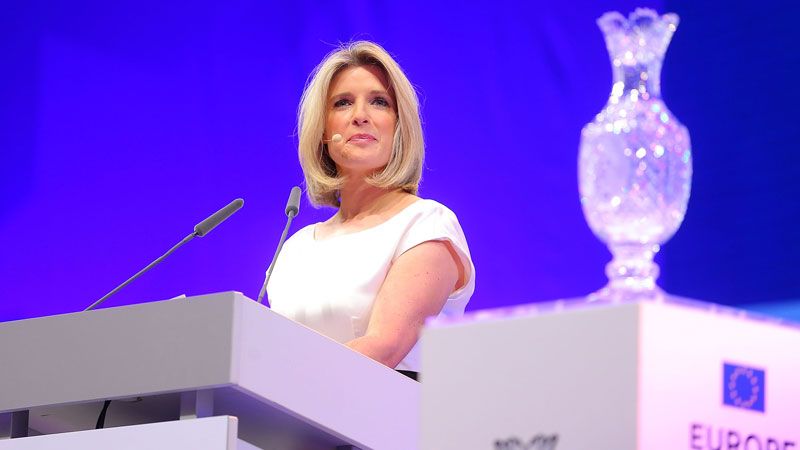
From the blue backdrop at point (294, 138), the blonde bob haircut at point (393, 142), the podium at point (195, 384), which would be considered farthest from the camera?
the blue backdrop at point (294, 138)

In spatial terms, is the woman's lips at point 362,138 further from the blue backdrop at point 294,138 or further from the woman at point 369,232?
the blue backdrop at point 294,138

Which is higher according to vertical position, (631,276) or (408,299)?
(408,299)

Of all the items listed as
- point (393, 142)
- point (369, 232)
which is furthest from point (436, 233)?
point (393, 142)

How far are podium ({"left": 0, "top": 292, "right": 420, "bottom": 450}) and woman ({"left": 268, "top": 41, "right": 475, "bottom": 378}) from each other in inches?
13.8

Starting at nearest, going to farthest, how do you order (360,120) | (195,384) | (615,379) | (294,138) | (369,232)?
(615,379)
(195,384)
(369,232)
(360,120)
(294,138)

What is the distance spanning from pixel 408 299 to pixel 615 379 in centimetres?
133

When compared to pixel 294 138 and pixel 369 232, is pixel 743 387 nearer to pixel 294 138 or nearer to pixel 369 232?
pixel 369 232

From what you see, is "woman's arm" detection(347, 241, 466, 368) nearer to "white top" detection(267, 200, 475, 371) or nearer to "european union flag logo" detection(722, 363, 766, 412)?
"white top" detection(267, 200, 475, 371)

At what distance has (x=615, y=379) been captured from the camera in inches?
A: 46.9

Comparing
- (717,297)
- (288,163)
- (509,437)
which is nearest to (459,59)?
(288,163)

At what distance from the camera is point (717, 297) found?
10.7 ft

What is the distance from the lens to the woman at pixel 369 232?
255cm

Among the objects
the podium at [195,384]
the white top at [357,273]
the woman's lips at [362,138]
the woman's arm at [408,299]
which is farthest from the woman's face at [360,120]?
the podium at [195,384]

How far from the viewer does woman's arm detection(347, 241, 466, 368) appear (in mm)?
2439
